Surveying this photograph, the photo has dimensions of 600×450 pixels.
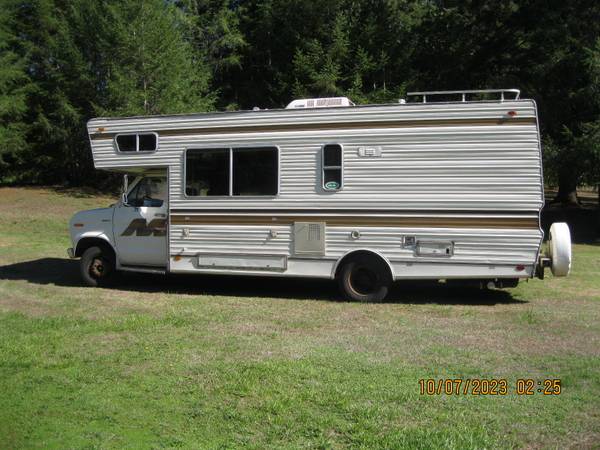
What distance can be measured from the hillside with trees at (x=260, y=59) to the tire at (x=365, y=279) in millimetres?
12734

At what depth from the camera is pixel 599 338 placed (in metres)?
6.72

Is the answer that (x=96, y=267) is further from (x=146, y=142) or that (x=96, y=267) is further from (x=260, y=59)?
(x=260, y=59)

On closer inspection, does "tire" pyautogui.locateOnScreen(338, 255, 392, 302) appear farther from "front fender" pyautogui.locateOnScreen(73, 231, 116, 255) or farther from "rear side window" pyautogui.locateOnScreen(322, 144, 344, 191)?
"front fender" pyautogui.locateOnScreen(73, 231, 116, 255)

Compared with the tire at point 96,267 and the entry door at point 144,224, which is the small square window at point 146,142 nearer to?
the entry door at point 144,224

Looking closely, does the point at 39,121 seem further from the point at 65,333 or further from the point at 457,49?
the point at 65,333

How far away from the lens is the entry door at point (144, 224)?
10.1 meters

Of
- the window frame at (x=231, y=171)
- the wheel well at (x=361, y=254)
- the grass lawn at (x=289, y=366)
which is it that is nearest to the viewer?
the grass lawn at (x=289, y=366)

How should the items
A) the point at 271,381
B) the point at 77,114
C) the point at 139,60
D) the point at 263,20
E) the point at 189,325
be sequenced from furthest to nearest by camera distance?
1. the point at 263,20
2. the point at 77,114
3. the point at 139,60
4. the point at 189,325
5. the point at 271,381

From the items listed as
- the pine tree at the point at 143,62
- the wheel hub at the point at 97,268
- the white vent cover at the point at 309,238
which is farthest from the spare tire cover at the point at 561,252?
the pine tree at the point at 143,62

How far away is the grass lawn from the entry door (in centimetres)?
61

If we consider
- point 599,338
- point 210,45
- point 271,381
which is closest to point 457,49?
point 210,45

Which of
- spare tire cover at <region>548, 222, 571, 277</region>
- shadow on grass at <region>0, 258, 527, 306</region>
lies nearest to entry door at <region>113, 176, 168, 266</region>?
shadow on grass at <region>0, 258, 527, 306</region>

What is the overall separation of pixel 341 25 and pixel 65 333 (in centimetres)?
2338

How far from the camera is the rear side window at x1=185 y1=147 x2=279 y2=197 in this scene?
927cm
